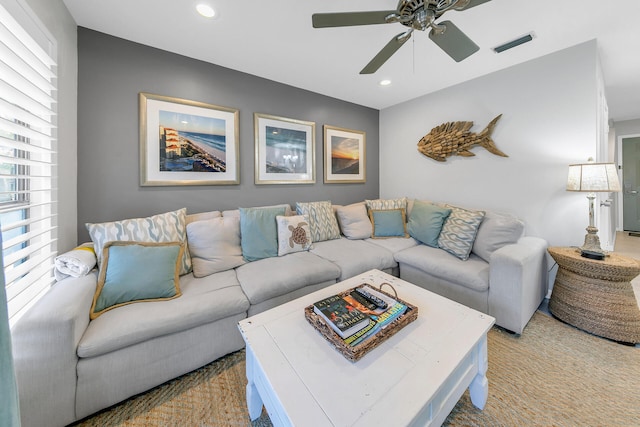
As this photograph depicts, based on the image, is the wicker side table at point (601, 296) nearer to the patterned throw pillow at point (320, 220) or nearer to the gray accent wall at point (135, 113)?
the patterned throw pillow at point (320, 220)

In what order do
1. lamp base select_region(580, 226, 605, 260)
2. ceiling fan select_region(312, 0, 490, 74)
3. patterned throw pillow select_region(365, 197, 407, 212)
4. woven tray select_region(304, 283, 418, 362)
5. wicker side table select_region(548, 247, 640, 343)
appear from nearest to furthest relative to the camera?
woven tray select_region(304, 283, 418, 362) < ceiling fan select_region(312, 0, 490, 74) < wicker side table select_region(548, 247, 640, 343) < lamp base select_region(580, 226, 605, 260) < patterned throw pillow select_region(365, 197, 407, 212)

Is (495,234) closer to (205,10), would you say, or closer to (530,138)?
(530,138)

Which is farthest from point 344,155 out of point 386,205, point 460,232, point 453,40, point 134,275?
point 134,275

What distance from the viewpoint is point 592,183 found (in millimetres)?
1815

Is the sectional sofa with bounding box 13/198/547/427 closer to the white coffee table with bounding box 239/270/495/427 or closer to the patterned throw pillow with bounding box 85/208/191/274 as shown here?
the patterned throw pillow with bounding box 85/208/191/274

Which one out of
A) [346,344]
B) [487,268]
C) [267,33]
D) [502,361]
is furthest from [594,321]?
[267,33]

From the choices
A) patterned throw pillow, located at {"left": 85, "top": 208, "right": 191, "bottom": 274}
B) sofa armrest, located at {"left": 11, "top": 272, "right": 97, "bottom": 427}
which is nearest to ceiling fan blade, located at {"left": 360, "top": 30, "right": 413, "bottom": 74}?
patterned throw pillow, located at {"left": 85, "top": 208, "right": 191, "bottom": 274}

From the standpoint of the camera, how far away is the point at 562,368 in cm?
149

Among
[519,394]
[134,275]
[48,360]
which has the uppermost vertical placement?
[134,275]

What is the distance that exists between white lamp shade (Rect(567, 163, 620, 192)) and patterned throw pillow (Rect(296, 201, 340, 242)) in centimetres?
217

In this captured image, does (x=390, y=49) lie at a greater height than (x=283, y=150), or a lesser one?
greater

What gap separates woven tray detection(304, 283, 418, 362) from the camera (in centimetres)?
97

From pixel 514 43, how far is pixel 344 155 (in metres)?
2.04

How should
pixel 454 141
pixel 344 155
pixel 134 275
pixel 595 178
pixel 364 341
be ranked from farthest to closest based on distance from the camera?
pixel 344 155, pixel 454 141, pixel 595 178, pixel 134 275, pixel 364 341
